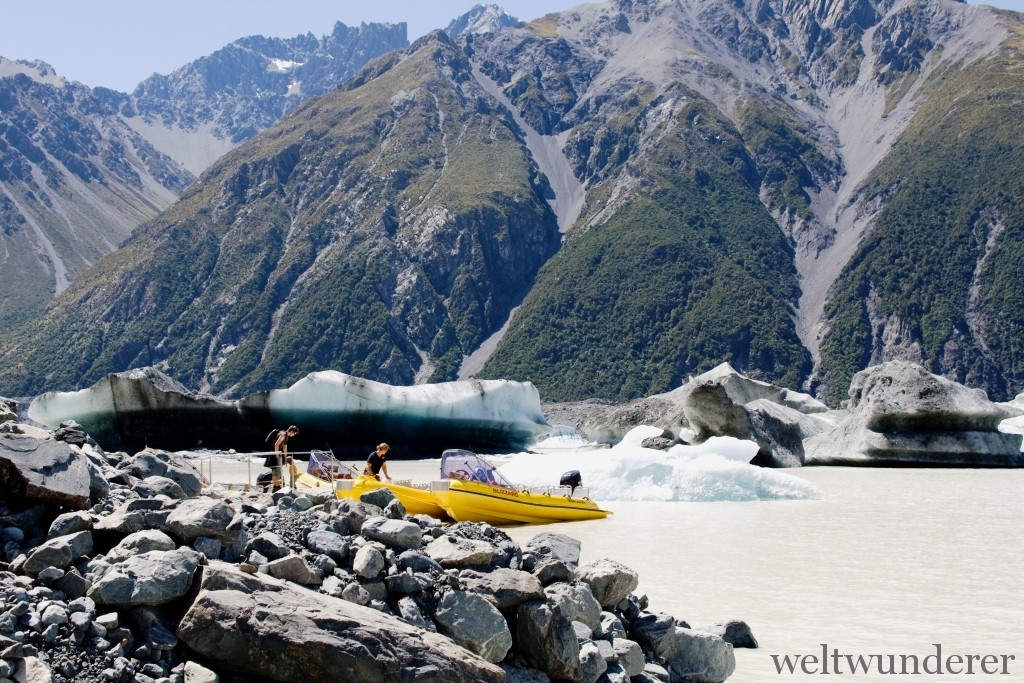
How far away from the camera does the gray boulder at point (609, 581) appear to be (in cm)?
880

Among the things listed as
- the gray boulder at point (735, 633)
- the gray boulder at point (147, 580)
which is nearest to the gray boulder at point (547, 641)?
the gray boulder at point (735, 633)

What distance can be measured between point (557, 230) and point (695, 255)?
3643 cm

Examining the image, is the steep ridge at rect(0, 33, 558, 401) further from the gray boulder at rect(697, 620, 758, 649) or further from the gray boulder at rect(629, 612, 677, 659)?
the gray boulder at rect(629, 612, 677, 659)

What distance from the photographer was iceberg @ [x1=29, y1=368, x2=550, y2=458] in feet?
109

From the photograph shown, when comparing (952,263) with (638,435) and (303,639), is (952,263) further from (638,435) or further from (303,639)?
(303,639)

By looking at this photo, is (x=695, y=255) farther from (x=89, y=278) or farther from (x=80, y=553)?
(x=80, y=553)

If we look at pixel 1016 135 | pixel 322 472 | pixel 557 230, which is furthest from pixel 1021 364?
pixel 322 472

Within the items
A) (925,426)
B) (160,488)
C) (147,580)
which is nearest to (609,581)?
(147,580)

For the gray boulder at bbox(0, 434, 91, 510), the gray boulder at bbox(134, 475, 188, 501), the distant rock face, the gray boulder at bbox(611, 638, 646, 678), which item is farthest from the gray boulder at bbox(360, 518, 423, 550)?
the distant rock face

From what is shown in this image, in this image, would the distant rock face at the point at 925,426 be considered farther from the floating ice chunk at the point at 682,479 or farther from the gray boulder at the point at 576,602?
the gray boulder at the point at 576,602

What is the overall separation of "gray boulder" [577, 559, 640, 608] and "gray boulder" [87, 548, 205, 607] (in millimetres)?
3261

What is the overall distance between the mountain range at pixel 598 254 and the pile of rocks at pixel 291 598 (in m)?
126

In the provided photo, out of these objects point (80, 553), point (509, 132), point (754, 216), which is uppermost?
point (509, 132)

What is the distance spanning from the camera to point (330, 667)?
680 centimetres
